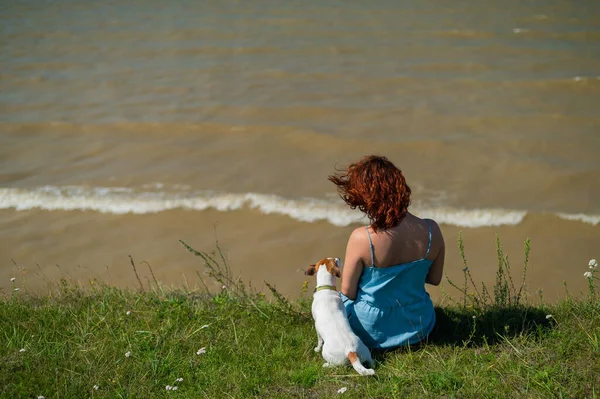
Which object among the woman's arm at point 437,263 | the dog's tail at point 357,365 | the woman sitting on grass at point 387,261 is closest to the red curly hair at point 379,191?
the woman sitting on grass at point 387,261

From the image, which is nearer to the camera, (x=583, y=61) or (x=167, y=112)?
(x=167, y=112)

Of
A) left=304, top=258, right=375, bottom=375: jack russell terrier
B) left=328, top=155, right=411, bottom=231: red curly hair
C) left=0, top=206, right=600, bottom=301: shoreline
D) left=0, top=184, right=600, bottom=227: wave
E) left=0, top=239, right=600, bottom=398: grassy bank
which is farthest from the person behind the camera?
left=0, top=184, right=600, bottom=227: wave

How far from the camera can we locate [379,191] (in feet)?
12.6

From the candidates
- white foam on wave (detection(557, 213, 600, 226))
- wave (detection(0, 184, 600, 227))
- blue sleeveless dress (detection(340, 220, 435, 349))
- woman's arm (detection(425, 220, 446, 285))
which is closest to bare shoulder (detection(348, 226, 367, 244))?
blue sleeveless dress (detection(340, 220, 435, 349))

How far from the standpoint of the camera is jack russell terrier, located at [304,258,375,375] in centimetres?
373

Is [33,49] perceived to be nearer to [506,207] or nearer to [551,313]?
[506,207]

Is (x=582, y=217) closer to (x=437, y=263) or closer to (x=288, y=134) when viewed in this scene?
(x=437, y=263)

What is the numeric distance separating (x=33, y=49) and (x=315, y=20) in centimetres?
704

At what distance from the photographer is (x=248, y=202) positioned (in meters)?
8.07

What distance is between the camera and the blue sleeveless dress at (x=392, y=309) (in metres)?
4.05

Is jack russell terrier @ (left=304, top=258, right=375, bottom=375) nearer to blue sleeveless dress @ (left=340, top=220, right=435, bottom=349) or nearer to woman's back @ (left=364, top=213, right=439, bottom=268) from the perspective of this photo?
blue sleeveless dress @ (left=340, top=220, right=435, bottom=349)

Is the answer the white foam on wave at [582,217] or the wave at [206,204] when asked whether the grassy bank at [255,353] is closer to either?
the wave at [206,204]

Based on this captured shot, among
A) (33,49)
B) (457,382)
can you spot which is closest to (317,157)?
(457,382)

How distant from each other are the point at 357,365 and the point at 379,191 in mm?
1052
